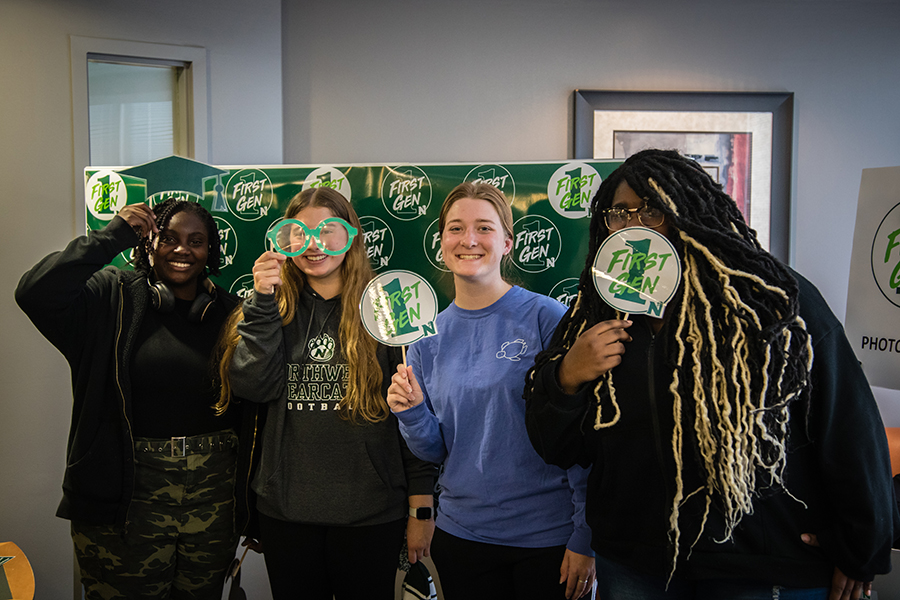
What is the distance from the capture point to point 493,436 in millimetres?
1502

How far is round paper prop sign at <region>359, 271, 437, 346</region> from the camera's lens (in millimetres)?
1565

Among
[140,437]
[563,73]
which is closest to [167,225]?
[140,437]

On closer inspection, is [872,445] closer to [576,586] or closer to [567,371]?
[567,371]

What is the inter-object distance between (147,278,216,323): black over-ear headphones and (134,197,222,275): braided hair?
11 centimetres

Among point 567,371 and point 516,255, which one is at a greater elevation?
point 516,255

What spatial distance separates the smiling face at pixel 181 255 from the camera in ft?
6.08

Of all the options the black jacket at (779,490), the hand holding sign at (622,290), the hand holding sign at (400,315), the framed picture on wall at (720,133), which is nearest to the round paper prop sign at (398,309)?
the hand holding sign at (400,315)

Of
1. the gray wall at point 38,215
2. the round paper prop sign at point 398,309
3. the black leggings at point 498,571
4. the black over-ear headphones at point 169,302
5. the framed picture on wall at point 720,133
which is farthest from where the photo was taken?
the framed picture on wall at point 720,133

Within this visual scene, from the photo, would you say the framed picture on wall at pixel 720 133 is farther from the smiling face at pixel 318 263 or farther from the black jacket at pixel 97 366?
the black jacket at pixel 97 366

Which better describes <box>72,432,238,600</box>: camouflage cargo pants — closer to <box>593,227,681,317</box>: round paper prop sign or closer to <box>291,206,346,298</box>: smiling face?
<box>291,206,346,298</box>: smiling face

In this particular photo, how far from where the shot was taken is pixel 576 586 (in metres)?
1.41

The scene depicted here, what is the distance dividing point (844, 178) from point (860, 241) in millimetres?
1424

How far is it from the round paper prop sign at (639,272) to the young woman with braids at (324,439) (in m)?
0.71

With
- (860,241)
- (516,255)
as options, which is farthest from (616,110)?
(860,241)
